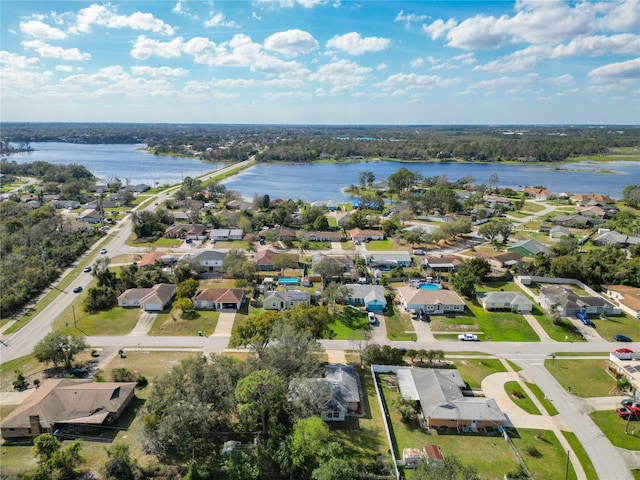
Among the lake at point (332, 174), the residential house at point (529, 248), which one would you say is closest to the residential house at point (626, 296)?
the residential house at point (529, 248)

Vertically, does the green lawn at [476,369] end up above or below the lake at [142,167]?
below

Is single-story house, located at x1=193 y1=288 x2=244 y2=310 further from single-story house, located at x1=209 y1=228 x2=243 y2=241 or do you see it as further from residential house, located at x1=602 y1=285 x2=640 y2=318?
residential house, located at x1=602 y1=285 x2=640 y2=318

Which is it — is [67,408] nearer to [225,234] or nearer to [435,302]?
[435,302]

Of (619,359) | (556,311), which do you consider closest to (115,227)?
(556,311)

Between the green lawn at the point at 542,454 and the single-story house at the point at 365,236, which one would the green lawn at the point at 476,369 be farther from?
the single-story house at the point at 365,236

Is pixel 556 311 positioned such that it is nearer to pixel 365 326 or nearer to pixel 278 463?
pixel 365 326

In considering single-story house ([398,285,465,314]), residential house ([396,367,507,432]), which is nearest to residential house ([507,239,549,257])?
single-story house ([398,285,465,314])

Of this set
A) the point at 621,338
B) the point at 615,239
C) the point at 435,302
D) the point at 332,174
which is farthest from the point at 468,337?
the point at 332,174
